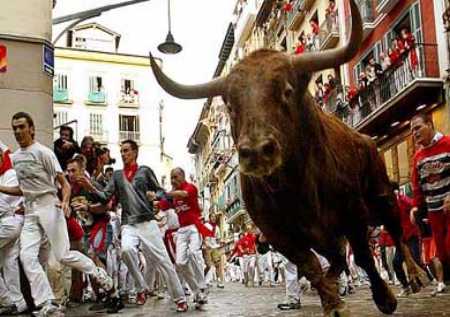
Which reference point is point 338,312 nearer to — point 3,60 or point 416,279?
point 416,279

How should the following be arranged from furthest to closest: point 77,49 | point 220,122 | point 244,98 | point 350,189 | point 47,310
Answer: point 220,122
point 77,49
point 47,310
point 350,189
point 244,98

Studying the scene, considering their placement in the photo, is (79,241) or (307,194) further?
(79,241)

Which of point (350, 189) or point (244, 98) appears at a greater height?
point (244, 98)

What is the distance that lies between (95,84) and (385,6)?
39455 mm

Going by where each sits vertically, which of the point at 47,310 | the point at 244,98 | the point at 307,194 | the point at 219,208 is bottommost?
the point at 47,310

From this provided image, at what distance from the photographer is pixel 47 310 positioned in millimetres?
8016

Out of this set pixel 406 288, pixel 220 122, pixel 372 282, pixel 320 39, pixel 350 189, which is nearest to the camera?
pixel 350 189

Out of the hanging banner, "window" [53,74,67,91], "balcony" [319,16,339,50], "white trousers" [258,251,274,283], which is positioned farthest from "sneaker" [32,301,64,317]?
"window" [53,74,67,91]

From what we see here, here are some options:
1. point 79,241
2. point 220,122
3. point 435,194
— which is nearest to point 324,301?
point 435,194

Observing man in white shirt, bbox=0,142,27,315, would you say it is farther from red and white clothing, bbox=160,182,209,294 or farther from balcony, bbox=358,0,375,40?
balcony, bbox=358,0,375,40

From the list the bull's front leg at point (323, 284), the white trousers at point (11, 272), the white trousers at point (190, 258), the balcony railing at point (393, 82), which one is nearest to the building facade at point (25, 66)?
the white trousers at point (190, 258)

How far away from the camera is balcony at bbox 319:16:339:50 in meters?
32.8

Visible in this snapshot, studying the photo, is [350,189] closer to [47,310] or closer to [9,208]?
[47,310]

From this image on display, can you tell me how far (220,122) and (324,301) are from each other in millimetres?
71065
